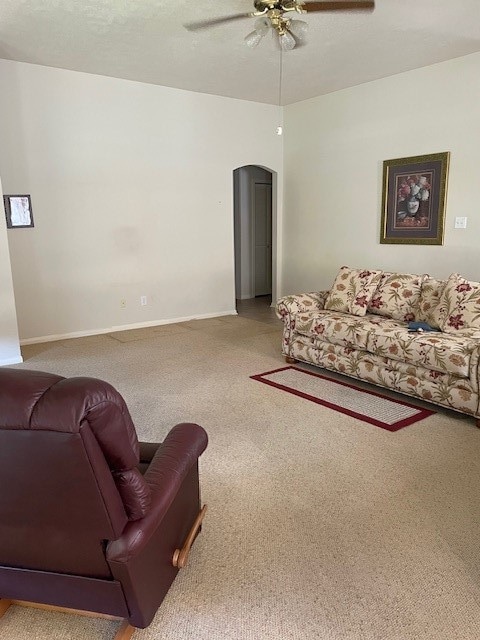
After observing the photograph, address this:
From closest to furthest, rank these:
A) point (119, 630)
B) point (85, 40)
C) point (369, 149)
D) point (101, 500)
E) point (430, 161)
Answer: point (101, 500), point (119, 630), point (85, 40), point (430, 161), point (369, 149)

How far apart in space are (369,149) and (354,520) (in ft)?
15.2

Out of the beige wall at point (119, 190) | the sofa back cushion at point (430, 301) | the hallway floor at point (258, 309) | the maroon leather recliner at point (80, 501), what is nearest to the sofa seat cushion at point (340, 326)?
the sofa back cushion at point (430, 301)

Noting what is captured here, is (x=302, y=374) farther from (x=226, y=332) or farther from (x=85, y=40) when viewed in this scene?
(x=85, y=40)

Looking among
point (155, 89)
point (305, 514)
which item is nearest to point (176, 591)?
point (305, 514)

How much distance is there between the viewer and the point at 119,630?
1.48 meters

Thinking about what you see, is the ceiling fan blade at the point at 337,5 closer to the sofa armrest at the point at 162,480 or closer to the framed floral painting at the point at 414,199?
the framed floral painting at the point at 414,199

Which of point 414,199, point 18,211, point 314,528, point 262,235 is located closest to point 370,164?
point 414,199

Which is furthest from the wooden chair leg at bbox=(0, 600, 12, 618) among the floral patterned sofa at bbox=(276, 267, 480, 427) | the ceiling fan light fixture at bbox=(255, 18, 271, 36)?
the ceiling fan light fixture at bbox=(255, 18, 271, 36)

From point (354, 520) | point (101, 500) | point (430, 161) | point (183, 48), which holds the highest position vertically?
point (183, 48)

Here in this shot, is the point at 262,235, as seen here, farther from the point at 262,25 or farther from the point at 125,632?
the point at 125,632

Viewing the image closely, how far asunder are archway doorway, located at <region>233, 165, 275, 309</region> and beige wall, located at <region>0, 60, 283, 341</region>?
4.00 ft

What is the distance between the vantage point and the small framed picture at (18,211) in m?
4.83

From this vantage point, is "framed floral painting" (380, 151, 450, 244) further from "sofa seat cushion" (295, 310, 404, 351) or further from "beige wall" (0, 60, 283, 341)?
"beige wall" (0, 60, 283, 341)

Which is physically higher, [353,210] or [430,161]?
[430,161]
